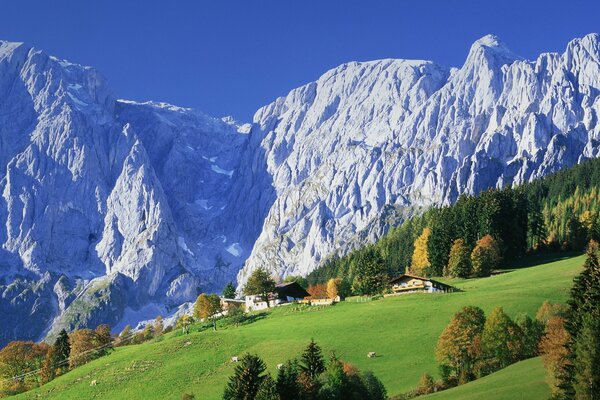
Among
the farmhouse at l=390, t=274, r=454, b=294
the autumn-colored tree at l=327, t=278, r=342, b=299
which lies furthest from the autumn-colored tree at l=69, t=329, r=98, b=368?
the farmhouse at l=390, t=274, r=454, b=294

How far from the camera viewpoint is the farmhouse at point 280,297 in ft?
534

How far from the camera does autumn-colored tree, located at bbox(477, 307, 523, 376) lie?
8225 cm

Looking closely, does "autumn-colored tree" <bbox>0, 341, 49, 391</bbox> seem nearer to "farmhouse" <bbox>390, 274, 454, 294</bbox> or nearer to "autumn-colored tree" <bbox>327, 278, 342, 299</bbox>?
"autumn-colored tree" <bbox>327, 278, 342, 299</bbox>

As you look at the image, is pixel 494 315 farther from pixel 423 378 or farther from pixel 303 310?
pixel 303 310

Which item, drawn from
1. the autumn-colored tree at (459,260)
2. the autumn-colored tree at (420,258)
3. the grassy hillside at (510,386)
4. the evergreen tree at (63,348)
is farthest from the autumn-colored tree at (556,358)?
the evergreen tree at (63,348)

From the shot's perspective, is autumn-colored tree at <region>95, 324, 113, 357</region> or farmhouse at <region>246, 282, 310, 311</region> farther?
farmhouse at <region>246, 282, 310, 311</region>

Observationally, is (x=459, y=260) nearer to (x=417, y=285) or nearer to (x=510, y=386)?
Answer: (x=417, y=285)

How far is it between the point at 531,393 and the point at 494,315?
2129 cm

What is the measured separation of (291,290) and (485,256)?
47255mm

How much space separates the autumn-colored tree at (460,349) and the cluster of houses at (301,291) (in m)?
43.2

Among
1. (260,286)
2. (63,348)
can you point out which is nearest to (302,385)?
(63,348)

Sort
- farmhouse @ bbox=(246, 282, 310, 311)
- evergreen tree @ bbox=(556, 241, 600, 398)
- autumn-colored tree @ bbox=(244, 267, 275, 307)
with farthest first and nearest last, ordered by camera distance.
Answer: autumn-colored tree @ bbox=(244, 267, 275, 307) < farmhouse @ bbox=(246, 282, 310, 311) < evergreen tree @ bbox=(556, 241, 600, 398)

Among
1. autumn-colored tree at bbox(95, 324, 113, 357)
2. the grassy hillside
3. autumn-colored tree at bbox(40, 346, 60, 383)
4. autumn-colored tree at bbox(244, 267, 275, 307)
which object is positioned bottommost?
the grassy hillside

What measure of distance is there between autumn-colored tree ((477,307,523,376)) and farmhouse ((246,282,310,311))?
7845 centimetres
